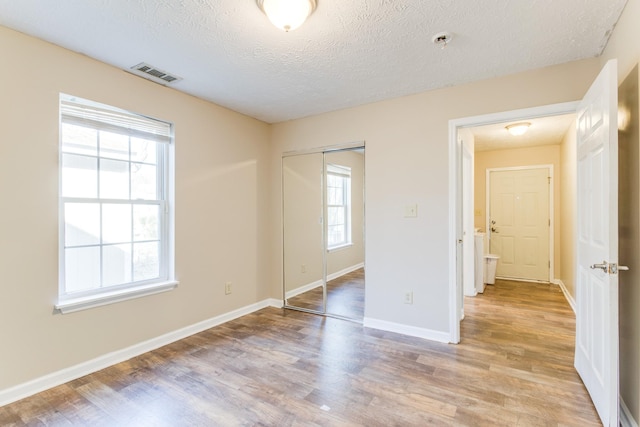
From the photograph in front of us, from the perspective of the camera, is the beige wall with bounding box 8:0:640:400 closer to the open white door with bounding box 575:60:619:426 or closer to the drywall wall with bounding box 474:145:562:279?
the open white door with bounding box 575:60:619:426

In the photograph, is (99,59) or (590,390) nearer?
(590,390)

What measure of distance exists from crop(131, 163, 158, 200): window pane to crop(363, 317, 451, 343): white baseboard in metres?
2.55

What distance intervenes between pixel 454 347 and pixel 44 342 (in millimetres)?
3253

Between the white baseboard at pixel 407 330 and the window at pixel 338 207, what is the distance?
3.31 ft

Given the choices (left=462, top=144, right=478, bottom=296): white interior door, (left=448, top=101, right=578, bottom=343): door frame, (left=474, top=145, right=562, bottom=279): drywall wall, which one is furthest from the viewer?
(left=474, top=145, right=562, bottom=279): drywall wall

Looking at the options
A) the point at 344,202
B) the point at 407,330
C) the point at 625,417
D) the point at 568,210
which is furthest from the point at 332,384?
the point at 568,210

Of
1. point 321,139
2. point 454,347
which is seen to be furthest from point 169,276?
point 454,347

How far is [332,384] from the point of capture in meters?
2.24

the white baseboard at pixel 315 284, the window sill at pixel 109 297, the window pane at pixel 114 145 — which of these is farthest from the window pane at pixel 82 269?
the white baseboard at pixel 315 284

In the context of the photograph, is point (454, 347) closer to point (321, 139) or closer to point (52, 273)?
point (321, 139)

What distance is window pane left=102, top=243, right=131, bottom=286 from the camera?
2.59 metres

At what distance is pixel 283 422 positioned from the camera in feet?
6.04

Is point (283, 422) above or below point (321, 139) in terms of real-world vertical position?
below

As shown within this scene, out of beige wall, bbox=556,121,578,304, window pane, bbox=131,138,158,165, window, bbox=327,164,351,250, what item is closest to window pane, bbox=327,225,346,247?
window, bbox=327,164,351,250
